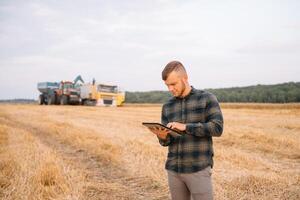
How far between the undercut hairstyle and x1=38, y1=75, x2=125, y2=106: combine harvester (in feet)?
113

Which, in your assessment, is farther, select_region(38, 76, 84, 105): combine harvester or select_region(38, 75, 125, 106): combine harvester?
select_region(38, 76, 84, 105): combine harvester

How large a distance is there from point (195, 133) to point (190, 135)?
12cm

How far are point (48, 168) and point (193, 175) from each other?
378cm

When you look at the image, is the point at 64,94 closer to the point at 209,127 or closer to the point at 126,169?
the point at 126,169

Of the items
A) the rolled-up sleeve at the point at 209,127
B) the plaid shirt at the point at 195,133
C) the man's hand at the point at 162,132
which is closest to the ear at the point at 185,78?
the plaid shirt at the point at 195,133

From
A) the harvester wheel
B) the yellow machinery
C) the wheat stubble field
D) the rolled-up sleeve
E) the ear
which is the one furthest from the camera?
the harvester wheel

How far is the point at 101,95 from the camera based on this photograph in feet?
124

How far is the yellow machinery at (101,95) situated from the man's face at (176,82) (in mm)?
34298

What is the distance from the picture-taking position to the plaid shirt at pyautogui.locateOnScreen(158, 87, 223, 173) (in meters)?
3.35

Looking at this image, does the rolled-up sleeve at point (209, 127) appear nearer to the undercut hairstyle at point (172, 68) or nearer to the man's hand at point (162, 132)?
the man's hand at point (162, 132)

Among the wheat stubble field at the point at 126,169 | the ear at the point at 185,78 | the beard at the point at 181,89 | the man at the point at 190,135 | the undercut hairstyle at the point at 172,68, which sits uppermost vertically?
the undercut hairstyle at the point at 172,68

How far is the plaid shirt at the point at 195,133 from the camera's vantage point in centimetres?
335

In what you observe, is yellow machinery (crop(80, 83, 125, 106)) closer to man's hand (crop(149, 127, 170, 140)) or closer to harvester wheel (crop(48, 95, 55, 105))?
harvester wheel (crop(48, 95, 55, 105))

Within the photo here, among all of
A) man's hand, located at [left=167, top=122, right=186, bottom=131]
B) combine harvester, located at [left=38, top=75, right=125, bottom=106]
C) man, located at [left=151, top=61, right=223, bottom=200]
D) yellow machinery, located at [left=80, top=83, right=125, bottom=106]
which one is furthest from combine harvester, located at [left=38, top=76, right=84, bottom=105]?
man's hand, located at [left=167, top=122, right=186, bottom=131]
